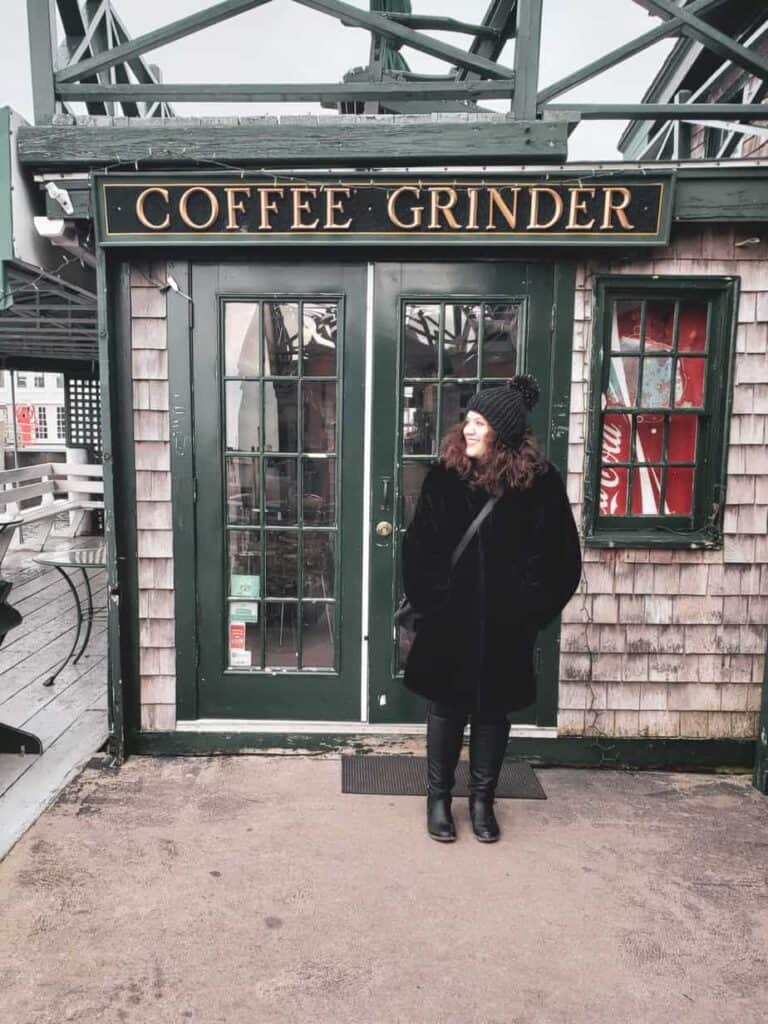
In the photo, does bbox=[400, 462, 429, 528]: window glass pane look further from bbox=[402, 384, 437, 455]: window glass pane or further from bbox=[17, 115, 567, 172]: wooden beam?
bbox=[17, 115, 567, 172]: wooden beam

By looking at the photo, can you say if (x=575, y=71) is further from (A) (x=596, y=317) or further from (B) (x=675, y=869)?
(B) (x=675, y=869)

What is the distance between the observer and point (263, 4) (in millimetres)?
3166

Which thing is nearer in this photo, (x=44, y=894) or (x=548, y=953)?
(x=548, y=953)

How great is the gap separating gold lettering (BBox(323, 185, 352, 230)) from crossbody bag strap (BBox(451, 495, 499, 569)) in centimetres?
151

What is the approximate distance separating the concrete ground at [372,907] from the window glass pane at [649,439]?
162cm

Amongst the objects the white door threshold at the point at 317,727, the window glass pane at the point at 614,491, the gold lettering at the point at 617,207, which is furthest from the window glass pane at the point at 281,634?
the gold lettering at the point at 617,207

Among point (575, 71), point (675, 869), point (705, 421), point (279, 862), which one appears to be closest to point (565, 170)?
point (575, 71)

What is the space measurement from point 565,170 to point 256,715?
121 inches

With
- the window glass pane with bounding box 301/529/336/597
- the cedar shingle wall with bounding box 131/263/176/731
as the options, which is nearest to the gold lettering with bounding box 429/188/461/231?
the cedar shingle wall with bounding box 131/263/176/731

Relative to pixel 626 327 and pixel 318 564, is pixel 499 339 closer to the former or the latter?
pixel 626 327

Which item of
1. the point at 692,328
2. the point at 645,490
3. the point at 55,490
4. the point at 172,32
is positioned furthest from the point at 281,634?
the point at 55,490

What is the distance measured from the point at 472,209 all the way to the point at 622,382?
3.67 ft

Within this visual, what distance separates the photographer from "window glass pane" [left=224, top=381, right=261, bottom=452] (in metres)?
3.50

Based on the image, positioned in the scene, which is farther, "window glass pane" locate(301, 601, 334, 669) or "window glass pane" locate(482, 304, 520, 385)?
"window glass pane" locate(301, 601, 334, 669)
